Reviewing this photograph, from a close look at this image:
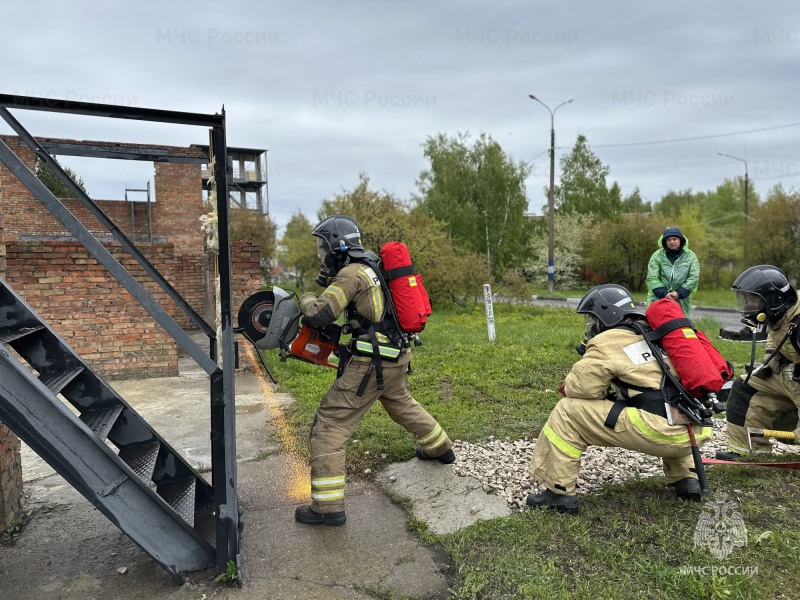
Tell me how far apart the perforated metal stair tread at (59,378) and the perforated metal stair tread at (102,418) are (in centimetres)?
29

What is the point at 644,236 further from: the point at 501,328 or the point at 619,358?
the point at 619,358

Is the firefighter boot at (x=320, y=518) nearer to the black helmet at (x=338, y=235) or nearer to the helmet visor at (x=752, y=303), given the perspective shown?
the black helmet at (x=338, y=235)

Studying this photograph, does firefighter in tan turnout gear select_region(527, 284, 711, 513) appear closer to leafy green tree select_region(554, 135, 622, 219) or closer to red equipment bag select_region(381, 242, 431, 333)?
red equipment bag select_region(381, 242, 431, 333)

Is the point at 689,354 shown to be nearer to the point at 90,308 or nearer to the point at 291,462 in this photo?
the point at 291,462

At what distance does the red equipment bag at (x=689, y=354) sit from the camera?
11.0 feet

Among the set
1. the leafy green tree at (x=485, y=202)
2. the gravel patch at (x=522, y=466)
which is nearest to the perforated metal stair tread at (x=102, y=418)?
the gravel patch at (x=522, y=466)

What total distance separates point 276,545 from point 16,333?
1.91 m

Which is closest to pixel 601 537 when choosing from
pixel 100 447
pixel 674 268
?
pixel 100 447

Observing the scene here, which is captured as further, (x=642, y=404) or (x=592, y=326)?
(x=592, y=326)

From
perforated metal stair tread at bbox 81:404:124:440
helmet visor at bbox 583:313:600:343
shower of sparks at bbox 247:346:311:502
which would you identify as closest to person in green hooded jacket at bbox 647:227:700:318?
helmet visor at bbox 583:313:600:343

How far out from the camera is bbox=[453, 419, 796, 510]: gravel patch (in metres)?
4.17

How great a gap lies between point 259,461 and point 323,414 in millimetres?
1431

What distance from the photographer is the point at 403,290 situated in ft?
13.1

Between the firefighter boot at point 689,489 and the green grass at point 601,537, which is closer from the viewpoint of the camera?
the green grass at point 601,537
